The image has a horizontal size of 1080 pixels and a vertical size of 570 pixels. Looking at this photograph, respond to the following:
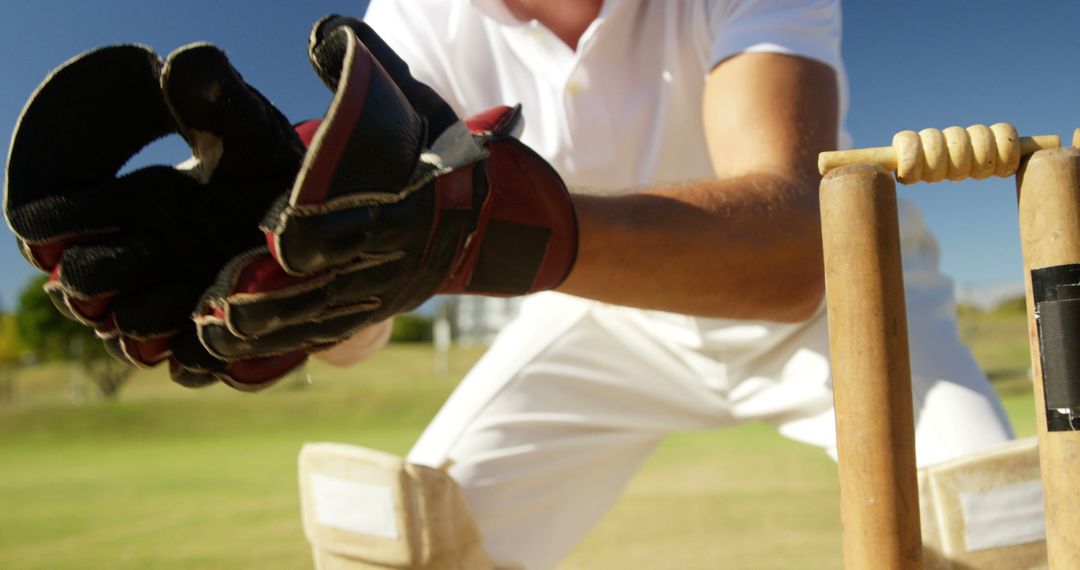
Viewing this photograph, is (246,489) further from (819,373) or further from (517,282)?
(517,282)

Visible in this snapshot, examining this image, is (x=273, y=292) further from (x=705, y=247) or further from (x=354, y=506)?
(x=354, y=506)

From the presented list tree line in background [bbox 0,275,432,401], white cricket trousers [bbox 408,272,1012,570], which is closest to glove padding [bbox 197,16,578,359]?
white cricket trousers [bbox 408,272,1012,570]

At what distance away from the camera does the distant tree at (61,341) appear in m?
28.8

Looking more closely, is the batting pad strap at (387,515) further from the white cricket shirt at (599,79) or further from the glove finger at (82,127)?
the glove finger at (82,127)

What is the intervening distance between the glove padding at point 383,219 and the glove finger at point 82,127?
0.73 feet

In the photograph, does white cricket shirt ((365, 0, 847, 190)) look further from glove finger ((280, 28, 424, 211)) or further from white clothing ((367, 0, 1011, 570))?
glove finger ((280, 28, 424, 211))

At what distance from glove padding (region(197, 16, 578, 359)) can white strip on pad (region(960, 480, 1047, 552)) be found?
2.79 feet

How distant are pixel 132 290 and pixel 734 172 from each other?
0.96 meters

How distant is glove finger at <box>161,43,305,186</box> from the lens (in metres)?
1.04

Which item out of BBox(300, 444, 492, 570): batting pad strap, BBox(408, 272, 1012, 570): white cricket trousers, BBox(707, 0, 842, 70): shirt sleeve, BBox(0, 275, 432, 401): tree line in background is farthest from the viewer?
BBox(0, 275, 432, 401): tree line in background

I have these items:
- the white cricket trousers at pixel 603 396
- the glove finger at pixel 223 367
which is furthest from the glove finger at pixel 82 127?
the white cricket trousers at pixel 603 396

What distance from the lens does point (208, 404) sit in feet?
40.8

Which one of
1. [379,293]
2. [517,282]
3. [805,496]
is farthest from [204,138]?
[805,496]

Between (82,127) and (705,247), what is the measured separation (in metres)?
0.83
